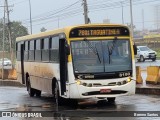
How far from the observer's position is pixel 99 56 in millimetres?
14000

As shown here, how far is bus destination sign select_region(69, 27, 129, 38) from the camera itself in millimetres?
14172

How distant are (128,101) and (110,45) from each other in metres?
2.56

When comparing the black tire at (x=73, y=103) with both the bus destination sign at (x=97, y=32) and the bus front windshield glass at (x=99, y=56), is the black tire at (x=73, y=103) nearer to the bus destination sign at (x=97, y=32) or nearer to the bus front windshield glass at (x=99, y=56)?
the bus front windshield glass at (x=99, y=56)

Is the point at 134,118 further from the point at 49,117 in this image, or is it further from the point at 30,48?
the point at 30,48

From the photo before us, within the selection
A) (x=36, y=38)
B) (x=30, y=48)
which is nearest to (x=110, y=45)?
(x=36, y=38)

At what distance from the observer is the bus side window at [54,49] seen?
1522cm

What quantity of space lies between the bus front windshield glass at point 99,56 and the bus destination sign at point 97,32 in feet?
0.75

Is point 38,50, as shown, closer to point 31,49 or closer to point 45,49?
point 45,49

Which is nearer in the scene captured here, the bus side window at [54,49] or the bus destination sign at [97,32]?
the bus destination sign at [97,32]

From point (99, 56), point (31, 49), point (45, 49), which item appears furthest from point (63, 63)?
point (31, 49)

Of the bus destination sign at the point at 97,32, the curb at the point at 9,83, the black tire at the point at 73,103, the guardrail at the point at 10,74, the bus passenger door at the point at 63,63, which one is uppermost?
the bus destination sign at the point at 97,32

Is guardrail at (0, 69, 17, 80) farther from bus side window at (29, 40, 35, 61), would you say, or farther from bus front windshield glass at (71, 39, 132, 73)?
bus front windshield glass at (71, 39, 132, 73)

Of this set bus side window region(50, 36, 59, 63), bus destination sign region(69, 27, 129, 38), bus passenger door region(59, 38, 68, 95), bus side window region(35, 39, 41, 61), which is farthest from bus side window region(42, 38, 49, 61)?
bus destination sign region(69, 27, 129, 38)

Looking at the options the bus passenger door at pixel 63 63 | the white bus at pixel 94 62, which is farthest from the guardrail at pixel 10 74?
the bus passenger door at pixel 63 63
